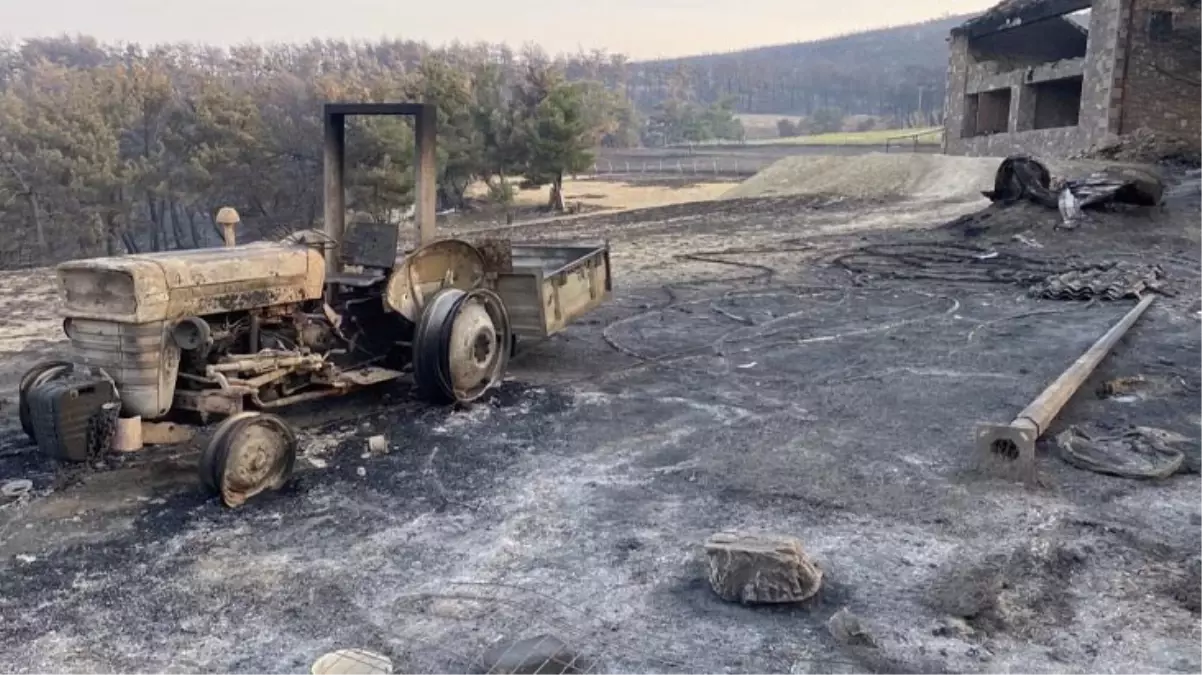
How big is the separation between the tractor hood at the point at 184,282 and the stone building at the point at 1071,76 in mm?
24487

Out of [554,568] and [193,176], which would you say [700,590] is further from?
[193,176]

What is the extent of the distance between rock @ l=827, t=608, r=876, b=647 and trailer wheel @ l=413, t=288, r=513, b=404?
3561 mm

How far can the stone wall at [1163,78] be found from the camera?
24.9 meters

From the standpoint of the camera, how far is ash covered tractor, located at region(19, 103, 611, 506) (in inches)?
212

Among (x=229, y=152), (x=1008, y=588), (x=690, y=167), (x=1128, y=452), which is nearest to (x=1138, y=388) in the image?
(x=1128, y=452)

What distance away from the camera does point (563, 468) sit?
5949 mm

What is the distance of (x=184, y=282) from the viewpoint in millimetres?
5645

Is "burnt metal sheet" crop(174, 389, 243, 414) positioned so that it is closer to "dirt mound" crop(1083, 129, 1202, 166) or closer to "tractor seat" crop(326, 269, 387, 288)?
"tractor seat" crop(326, 269, 387, 288)

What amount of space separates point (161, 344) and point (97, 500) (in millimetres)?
875

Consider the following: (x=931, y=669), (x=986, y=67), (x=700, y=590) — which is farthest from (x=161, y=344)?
(x=986, y=67)

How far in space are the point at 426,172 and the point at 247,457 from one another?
101 inches

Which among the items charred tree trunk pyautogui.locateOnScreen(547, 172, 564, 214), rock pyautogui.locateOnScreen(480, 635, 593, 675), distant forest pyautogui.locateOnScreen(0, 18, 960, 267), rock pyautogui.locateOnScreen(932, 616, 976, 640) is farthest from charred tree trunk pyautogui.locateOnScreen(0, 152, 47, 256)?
rock pyautogui.locateOnScreen(932, 616, 976, 640)

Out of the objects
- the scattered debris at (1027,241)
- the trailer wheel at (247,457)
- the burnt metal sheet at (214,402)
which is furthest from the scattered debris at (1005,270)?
the burnt metal sheet at (214,402)

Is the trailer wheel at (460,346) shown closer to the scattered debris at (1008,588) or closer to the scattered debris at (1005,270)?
the scattered debris at (1008,588)
